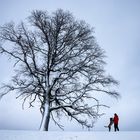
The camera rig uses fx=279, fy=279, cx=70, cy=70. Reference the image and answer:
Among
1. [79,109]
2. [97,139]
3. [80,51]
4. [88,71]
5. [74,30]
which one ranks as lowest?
[97,139]

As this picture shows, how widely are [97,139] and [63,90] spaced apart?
13602 millimetres

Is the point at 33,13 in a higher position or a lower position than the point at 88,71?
higher

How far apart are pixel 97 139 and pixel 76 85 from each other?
1326 cm

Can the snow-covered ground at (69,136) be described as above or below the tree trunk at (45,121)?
below

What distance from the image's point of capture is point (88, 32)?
80.5 ft

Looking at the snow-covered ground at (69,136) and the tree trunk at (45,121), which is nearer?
the snow-covered ground at (69,136)

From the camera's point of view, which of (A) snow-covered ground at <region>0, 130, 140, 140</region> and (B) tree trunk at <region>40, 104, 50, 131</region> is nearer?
(A) snow-covered ground at <region>0, 130, 140, 140</region>

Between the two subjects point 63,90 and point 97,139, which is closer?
point 97,139

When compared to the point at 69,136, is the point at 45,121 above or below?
above

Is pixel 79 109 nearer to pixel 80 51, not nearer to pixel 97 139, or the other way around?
pixel 80 51

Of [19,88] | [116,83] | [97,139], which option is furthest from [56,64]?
[97,139]

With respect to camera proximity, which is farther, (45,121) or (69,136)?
(45,121)

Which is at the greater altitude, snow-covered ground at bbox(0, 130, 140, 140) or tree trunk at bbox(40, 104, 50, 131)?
tree trunk at bbox(40, 104, 50, 131)

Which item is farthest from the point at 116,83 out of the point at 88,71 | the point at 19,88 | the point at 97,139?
the point at 97,139
